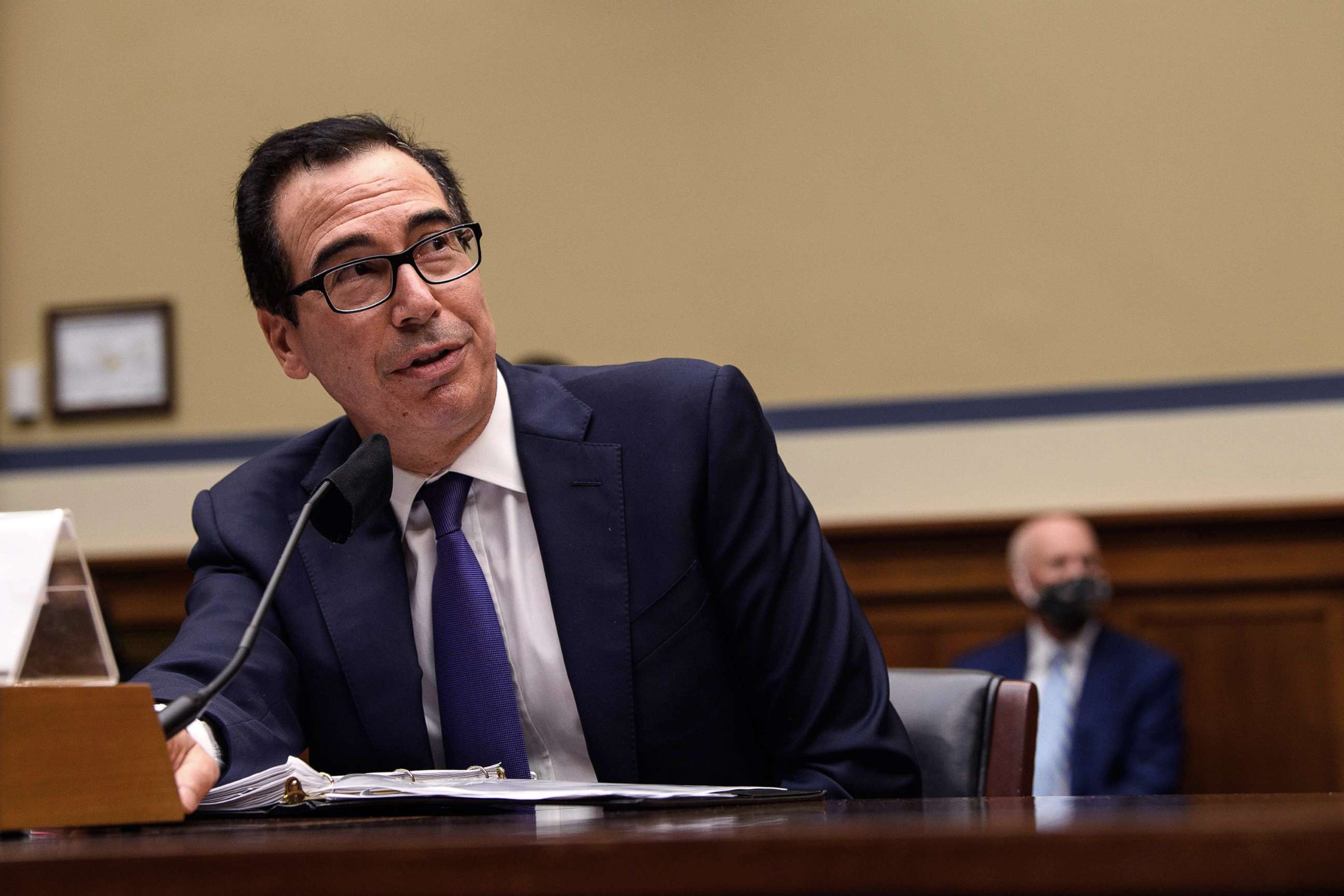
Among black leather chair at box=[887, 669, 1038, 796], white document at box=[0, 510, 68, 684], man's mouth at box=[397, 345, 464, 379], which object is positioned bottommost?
black leather chair at box=[887, 669, 1038, 796]

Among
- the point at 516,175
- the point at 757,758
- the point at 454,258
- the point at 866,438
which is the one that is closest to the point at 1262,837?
the point at 757,758

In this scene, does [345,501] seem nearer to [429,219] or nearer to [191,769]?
[191,769]

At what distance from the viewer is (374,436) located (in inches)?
49.8

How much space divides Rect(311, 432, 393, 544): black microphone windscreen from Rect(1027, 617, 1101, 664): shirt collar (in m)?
2.80

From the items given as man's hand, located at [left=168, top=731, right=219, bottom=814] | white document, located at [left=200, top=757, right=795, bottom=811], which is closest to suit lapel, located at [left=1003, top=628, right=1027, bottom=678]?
white document, located at [left=200, top=757, right=795, bottom=811]

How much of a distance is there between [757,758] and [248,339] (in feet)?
10.2

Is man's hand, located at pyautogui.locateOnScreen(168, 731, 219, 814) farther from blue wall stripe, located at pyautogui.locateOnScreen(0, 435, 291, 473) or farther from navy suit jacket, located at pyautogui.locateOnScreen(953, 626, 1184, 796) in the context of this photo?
blue wall stripe, located at pyautogui.locateOnScreen(0, 435, 291, 473)

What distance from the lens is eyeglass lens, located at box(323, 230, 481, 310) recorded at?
1.59 m

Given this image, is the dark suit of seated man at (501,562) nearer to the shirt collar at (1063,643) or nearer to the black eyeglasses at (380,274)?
the black eyeglasses at (380,274)

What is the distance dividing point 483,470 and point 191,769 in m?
0.55

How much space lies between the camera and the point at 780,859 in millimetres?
620

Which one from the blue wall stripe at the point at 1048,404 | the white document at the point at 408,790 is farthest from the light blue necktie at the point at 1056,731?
the white document at the point at 408,790

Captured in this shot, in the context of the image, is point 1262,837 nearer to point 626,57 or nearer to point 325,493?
point 325,493

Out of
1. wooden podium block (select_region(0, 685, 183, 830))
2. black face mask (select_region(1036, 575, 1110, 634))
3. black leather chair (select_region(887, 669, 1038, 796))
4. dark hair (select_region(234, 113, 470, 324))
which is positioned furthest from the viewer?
black face mask (select_region(1036, 575, 1110, 634))
